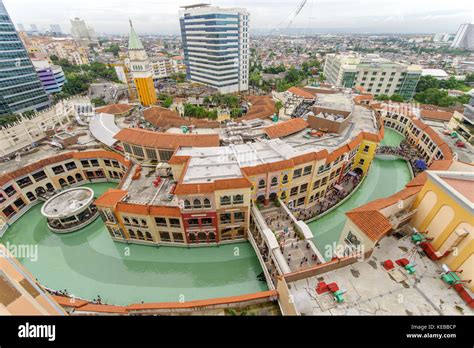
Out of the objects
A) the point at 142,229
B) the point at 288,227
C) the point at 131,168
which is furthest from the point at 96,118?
the point at 288,227

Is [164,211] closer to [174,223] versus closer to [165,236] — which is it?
[174,223]

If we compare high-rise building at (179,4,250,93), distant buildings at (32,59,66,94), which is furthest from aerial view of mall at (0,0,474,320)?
high-rise building at (179,4,250,93)

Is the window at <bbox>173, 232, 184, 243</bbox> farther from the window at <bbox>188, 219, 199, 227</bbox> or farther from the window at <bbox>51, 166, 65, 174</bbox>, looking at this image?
the window at <bbox>51, 166, 65, 174</bbox>

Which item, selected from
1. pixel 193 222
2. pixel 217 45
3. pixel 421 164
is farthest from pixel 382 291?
pixel 217 45

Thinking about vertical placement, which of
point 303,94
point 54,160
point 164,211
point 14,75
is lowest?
point 54,160

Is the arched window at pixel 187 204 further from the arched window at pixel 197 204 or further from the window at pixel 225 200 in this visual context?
the window at pixel 225 200
